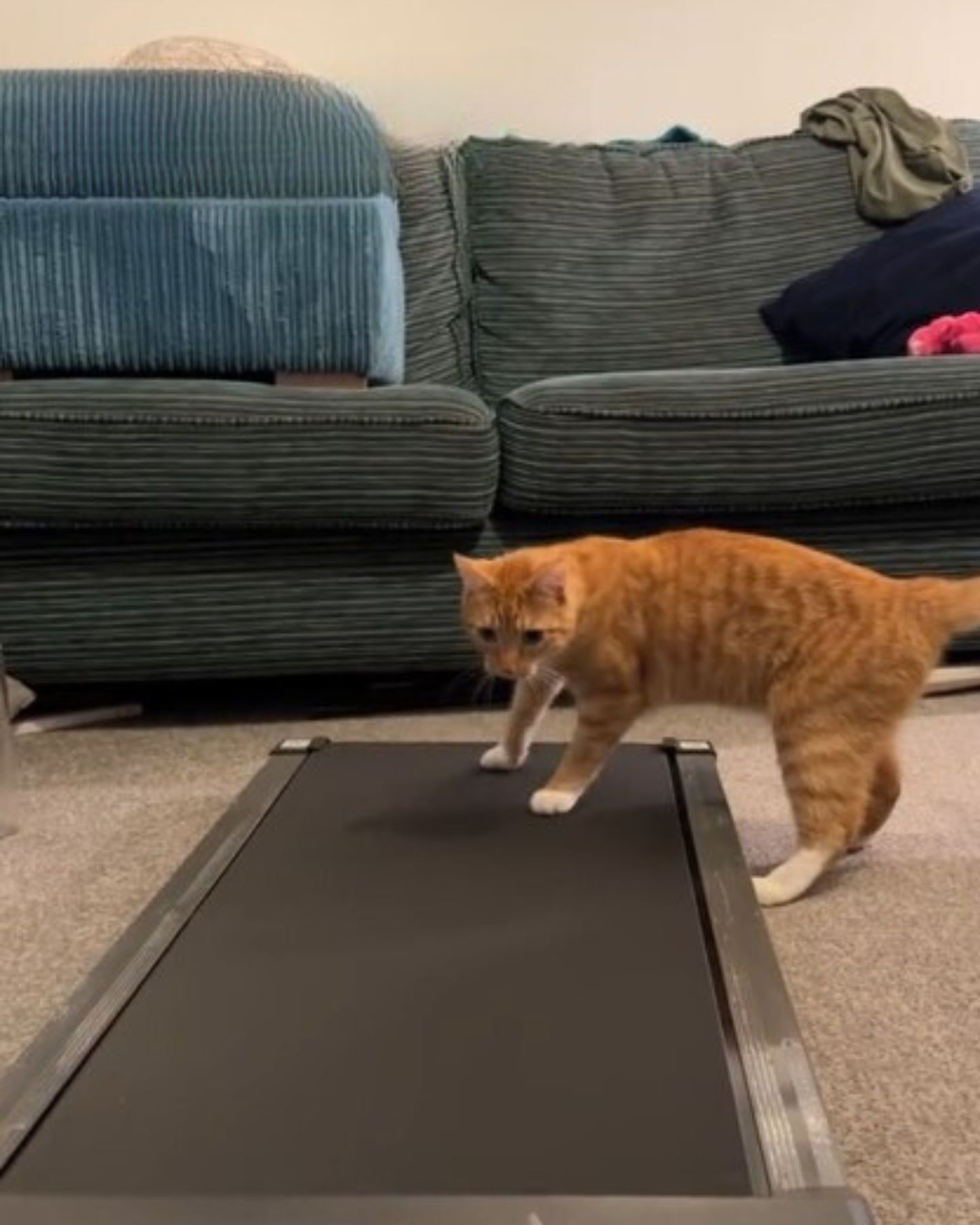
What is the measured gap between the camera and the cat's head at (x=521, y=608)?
136 cm

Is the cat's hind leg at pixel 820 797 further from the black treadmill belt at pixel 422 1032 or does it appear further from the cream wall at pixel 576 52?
the cream wall at pixel 576 52

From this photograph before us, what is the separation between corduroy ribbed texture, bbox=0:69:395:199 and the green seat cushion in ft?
2.40

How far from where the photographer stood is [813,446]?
179cm

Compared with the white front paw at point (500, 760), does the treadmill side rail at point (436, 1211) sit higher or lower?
higher

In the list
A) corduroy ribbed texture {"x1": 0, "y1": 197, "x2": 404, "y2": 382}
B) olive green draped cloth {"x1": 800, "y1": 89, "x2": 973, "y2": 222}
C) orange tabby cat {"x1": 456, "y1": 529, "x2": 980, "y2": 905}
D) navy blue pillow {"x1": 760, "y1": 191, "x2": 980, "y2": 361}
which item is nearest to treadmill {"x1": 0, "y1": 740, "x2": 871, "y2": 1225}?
orange tabby cat {"x1": 456, "y1": 529, "x2": 980, "y2": 905}

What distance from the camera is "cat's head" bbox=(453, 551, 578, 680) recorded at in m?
1.36

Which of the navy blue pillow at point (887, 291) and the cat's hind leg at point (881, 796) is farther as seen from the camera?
the navy blue pillow at point (887, 291)

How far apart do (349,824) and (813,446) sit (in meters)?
0.94

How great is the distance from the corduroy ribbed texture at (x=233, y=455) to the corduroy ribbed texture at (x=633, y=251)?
0.71 metres

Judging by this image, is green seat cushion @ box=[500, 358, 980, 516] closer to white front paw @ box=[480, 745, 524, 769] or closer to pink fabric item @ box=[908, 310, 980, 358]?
pink fabric item @ box=[908, 310, 980, 358]

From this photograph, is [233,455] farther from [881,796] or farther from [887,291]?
Result: [887,291]

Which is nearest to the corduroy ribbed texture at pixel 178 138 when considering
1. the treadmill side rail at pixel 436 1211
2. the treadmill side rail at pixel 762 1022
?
the treadmill side rail at pixel 762 1022

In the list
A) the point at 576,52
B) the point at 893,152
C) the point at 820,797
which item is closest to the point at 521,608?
the point at 820,797

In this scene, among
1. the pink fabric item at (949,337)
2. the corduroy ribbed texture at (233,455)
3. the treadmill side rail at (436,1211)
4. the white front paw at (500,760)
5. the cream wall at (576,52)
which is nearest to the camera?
the treadmill side rail at (436,1211)
